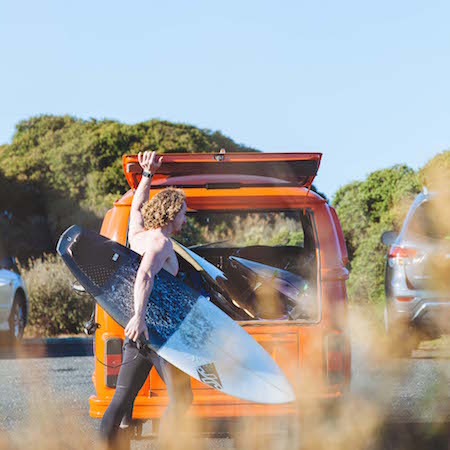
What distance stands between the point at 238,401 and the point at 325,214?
1.26 m

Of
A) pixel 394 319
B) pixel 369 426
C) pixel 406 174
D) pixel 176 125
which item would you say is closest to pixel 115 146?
pixel 176 125

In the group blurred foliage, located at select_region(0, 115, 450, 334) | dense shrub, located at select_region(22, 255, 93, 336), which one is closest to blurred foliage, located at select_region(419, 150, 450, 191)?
blurred foliage, located at select_region(0, 115, 450, 334)

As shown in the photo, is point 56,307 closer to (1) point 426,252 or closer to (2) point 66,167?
(1) point 426,252

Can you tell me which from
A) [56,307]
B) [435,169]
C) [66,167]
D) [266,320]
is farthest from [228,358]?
[66,167]

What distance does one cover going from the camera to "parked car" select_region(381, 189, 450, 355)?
9898 mm

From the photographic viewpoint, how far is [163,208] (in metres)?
5.12

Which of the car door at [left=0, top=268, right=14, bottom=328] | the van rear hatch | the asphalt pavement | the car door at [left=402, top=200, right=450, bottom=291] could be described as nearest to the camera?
the van rear hatch

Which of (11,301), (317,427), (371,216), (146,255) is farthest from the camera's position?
(371,216)

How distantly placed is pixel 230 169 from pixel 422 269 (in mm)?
4474

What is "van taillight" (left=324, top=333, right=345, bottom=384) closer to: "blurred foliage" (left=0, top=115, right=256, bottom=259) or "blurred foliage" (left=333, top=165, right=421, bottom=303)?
"blurred foliage" (left=333, top=165, right=421, bottom=303)

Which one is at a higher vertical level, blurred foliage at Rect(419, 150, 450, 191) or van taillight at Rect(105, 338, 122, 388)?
blurred foliage at Rect(419, 150, 450, 191)

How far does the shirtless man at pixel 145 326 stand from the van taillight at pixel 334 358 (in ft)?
3.03

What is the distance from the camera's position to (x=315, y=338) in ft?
19.0

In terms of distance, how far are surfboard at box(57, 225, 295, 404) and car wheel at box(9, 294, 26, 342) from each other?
7.75m
